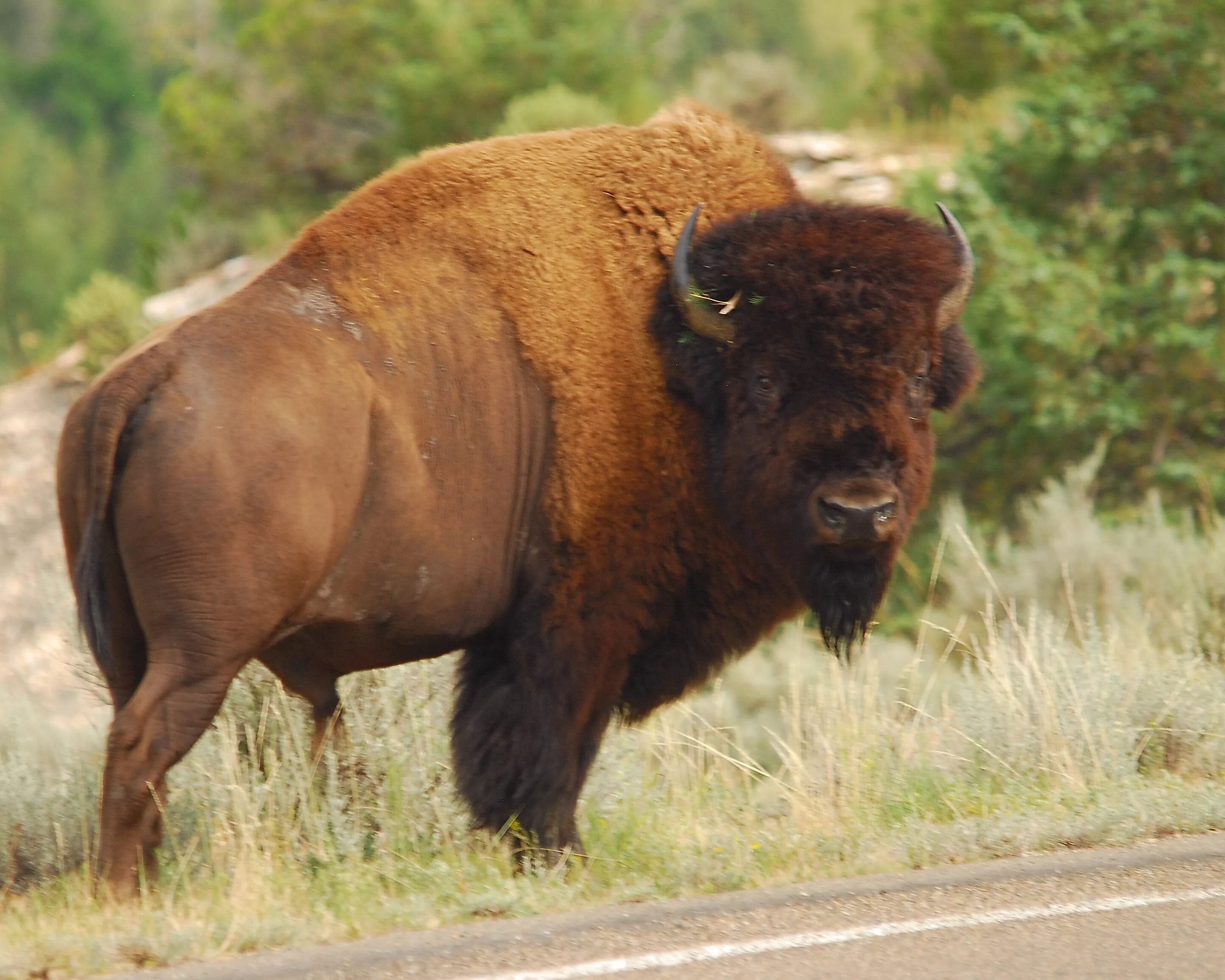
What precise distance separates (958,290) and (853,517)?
1.05 metres

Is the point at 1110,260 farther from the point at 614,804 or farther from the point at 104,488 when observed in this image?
the point at 104,488

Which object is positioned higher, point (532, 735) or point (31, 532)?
point (532, 735)

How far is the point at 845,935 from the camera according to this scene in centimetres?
394

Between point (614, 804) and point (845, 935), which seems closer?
point (845, 935)

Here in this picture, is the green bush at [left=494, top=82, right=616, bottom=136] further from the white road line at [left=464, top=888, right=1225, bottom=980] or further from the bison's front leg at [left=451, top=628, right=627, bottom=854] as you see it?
the white road line at [left=464, top=888, right=1225, bottom=980]

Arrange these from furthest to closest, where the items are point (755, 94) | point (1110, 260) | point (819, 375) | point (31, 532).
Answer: point (755, 94), point (31, 532), point (1110, 260), point (819, 375)

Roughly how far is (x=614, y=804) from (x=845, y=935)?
2179mm

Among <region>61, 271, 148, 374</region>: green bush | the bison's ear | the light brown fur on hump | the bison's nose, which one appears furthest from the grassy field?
<region>61, 271, 148, 374</region>: green bush

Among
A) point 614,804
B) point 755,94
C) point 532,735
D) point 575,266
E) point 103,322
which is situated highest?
point 575,266

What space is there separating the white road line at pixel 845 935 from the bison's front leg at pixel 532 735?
127 cm

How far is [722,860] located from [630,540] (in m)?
1.11

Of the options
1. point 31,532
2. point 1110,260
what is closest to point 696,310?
point 1110,260

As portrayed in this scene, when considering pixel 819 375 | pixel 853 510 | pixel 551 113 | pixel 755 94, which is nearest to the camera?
pixel 853 510

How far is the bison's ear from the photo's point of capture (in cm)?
550
